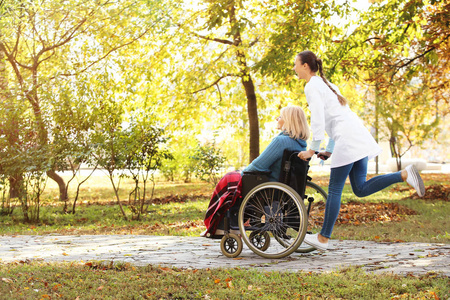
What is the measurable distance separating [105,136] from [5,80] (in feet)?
14.6

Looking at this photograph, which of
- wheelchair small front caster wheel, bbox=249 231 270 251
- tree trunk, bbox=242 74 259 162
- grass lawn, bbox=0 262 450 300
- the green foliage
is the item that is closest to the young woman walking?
wheelchair small front caster wheel, bbox=249 231 270 251

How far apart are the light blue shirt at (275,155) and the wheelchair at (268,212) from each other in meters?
0.06

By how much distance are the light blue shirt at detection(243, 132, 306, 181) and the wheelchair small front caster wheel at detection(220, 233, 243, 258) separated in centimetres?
59

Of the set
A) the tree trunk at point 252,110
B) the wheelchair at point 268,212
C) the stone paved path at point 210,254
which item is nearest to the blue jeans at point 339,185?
the wheelchair at point 268,212

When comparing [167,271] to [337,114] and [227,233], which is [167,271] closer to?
[227,233]

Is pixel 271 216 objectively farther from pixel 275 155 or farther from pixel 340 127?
pixel 340 127

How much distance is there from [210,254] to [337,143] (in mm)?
1534

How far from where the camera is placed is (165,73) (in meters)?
13.7

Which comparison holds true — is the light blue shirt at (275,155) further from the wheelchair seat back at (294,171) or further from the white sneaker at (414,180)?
the white sneaker at (414,180)

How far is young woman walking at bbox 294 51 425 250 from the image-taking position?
4.33 metres

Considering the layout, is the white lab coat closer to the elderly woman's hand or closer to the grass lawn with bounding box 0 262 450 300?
the elderly woman's hand

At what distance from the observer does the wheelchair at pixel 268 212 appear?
168 inches

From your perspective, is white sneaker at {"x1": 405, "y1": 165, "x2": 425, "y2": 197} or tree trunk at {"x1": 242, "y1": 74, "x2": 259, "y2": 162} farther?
tree trunk at {"x1": 242, "y1": 74, "x2": 259, "y2": 162}

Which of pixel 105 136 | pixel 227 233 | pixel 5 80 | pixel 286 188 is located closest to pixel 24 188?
pixel 105 136
